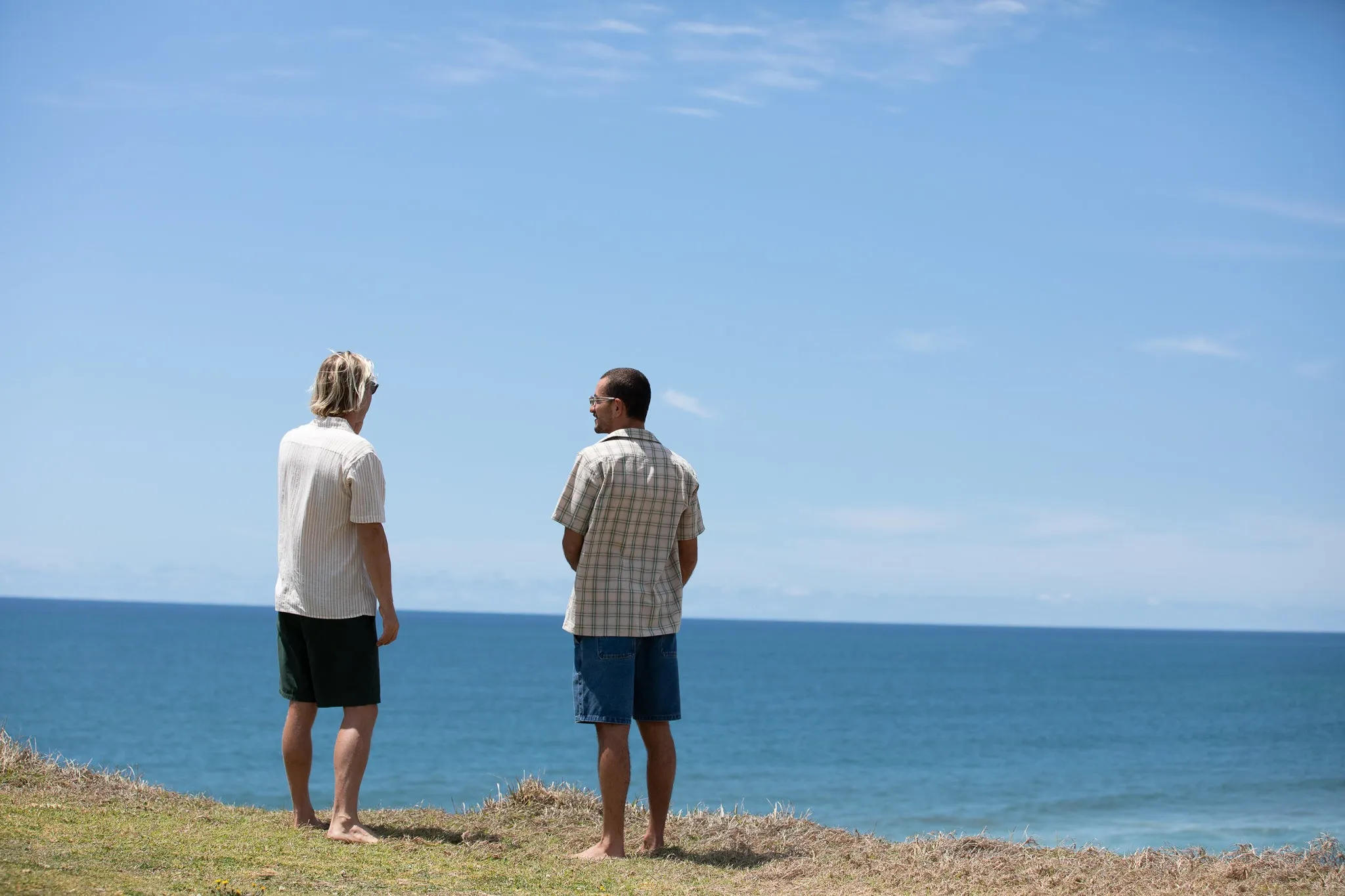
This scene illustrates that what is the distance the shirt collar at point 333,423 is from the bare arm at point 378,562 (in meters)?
0.49

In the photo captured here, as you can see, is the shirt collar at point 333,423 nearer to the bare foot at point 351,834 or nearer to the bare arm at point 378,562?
the bare arm at point 378,562

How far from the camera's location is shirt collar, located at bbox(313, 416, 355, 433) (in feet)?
18.1

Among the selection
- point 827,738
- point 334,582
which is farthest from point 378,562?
point 827,738

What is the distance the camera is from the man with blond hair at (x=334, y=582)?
538 centimetres

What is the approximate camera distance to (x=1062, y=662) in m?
129

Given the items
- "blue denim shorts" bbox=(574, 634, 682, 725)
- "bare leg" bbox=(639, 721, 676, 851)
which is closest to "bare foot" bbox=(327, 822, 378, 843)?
"blue denim shorts" bbox=(574, 634, 682, 725)

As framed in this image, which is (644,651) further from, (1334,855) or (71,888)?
(1334,855)

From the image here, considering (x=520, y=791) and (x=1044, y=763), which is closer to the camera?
(x=520, y=791)

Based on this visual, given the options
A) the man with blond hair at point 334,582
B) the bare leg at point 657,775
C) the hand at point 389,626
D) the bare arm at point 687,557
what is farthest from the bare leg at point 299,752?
the bare arm at point 687,557

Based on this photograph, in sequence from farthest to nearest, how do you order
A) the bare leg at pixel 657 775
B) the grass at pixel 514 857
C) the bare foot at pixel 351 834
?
1. the bare leg at pixel 657 775
2. the bare foot at pixel 351 834
3. the grass at pixel 514 857

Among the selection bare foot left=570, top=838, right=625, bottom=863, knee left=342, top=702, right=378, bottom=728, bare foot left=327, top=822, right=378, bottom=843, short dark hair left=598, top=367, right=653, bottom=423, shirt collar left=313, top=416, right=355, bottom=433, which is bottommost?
bare foot left=570, top=838, right=625, bottom=863

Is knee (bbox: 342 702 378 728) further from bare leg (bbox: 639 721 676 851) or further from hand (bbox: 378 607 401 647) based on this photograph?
bare leg (bbox: 639 721 676 851)

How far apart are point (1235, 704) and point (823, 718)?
107ft

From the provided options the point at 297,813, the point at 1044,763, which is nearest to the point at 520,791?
the point at 297,813
